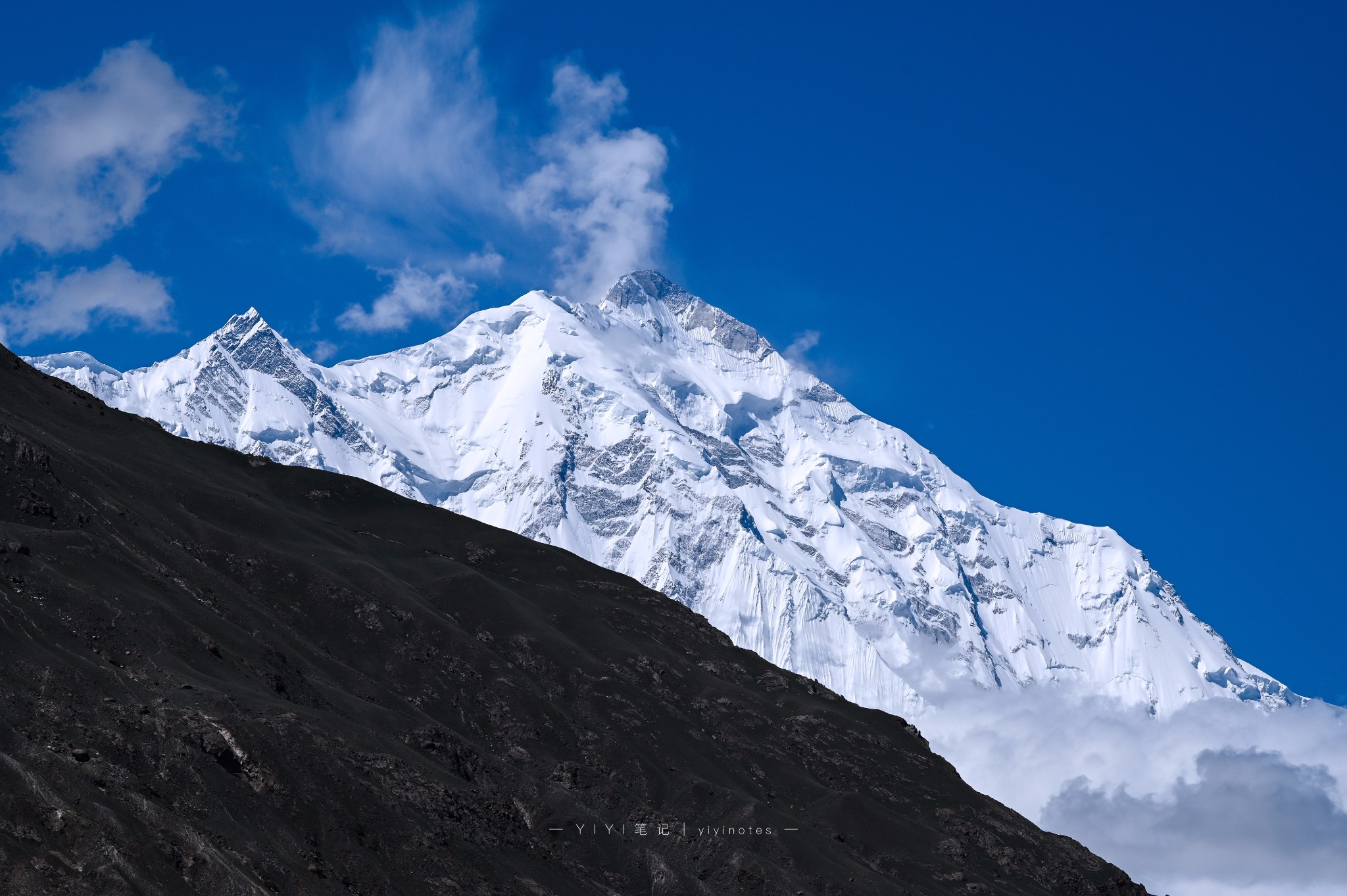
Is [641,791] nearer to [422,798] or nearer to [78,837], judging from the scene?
[422,798]

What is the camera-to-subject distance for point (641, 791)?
4938 inches

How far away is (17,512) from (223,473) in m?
52.4

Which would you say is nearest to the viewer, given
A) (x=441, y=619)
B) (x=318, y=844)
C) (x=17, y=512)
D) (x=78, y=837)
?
(x=78, y=837)

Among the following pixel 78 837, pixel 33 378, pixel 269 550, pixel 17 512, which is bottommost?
pixel 78 837

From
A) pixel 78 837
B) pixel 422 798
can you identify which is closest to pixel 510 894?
pixel 422 798

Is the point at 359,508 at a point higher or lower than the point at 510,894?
higher

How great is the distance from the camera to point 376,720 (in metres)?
106

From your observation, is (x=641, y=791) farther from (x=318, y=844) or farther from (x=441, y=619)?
(x=318, y=844)

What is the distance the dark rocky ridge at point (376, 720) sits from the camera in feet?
251

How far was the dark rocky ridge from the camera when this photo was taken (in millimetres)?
76562

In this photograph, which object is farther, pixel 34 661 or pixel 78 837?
pixel 34 661

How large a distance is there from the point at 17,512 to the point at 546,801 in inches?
1793

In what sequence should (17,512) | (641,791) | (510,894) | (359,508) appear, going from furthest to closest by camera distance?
(359,508)
(641,791)
(17,512)
(510,894)

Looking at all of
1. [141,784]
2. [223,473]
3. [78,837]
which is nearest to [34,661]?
[141,784]
